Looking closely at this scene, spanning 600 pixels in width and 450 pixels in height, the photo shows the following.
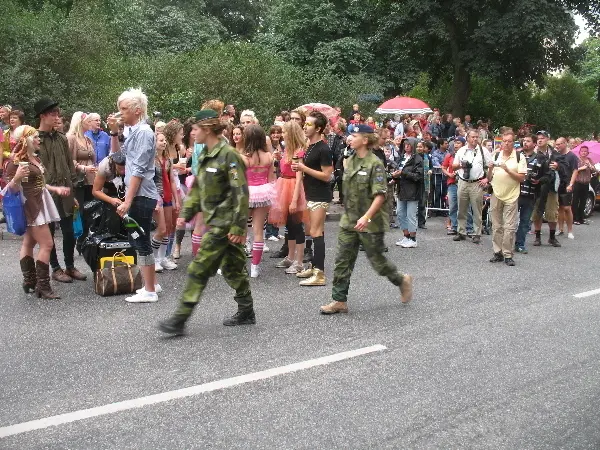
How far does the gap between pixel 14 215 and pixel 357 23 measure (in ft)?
104

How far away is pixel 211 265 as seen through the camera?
6.50 m

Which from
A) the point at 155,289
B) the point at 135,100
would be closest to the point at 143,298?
the point at 155,289

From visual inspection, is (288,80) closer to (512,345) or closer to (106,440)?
(512,345)

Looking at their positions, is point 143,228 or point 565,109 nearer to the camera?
point 143,228

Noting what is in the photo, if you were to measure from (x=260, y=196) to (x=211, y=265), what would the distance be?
108 inches

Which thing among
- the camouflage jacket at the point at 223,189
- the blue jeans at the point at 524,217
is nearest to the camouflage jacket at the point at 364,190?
the camouflage jacket at the point at 223,189

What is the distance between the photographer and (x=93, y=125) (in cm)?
1055

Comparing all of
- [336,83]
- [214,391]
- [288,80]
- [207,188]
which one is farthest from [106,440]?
[336,83]

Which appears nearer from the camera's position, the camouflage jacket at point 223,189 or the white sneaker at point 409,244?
the camouflage jacket at point 223,189

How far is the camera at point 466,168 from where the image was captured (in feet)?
43.6

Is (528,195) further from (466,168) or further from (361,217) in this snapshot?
(361,217)

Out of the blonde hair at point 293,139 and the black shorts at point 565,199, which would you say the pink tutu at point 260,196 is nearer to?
the blonde hair at point 293,139

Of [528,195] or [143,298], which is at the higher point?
[528,195]

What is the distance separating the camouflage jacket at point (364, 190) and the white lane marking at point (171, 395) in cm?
162
